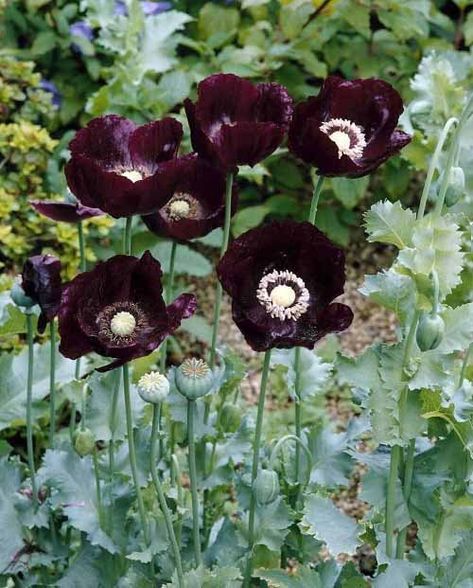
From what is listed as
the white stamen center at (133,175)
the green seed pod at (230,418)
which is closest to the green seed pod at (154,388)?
the white stamen center at (133,175)

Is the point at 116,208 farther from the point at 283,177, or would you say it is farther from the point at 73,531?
the point at 283,177

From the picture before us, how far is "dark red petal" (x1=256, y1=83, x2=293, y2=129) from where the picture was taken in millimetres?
1367

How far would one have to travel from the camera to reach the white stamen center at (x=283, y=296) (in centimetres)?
129

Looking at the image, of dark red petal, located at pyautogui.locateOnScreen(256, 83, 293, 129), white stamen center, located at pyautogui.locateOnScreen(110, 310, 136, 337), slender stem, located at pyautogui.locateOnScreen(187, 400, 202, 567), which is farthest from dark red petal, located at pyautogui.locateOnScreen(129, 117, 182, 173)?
slender stem, located at pyautogui.locateOnScreen(187, 400, 202, 567)

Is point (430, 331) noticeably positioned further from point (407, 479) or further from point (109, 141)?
point (109, 141)

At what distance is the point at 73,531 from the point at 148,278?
74 cm

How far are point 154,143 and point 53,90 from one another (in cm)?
183

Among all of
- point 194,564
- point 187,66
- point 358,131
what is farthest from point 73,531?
point 187,66

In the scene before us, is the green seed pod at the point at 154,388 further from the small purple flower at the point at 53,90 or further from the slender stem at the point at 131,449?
the small purple flower at the point at 53,90

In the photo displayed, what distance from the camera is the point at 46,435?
229 centimetres

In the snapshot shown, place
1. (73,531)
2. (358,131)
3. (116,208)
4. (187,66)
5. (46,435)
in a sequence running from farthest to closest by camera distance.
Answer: (187,66)
(46,435)
(73,531)
(358,131)
(116,208)

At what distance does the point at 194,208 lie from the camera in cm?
149

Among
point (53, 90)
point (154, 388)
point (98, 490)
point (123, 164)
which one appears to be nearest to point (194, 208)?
point (123, 164)

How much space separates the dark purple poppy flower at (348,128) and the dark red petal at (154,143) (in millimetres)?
153
